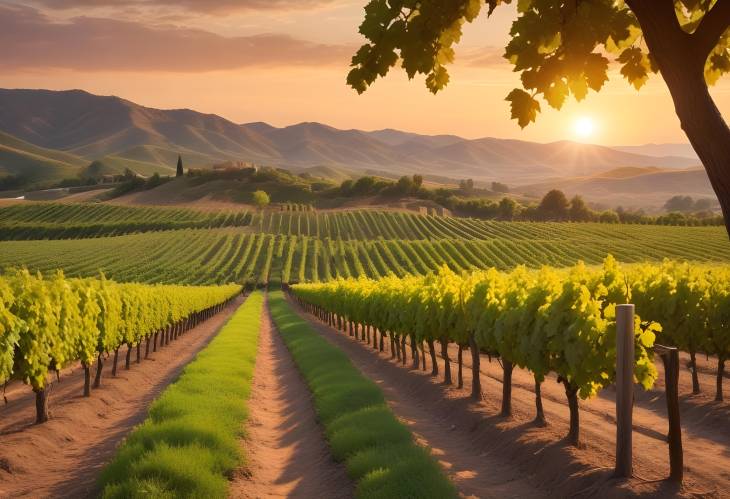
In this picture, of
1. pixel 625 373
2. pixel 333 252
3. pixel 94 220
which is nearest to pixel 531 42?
pixel 625 373

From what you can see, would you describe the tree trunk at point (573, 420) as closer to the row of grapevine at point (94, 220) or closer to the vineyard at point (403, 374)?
the vineyard at point (403, 374)

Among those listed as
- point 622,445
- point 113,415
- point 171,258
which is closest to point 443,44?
point 622,445

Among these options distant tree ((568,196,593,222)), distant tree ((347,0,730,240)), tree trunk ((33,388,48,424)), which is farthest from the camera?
distant tree ((568,196,593,222))

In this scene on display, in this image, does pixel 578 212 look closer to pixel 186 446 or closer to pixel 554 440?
pixel 554 440

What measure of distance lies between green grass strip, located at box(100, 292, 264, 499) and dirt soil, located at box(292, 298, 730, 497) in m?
3.80

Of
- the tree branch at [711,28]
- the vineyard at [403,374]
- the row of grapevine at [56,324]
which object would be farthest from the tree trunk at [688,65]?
the row of grapevine at [56,324]

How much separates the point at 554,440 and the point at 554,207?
6647 inches

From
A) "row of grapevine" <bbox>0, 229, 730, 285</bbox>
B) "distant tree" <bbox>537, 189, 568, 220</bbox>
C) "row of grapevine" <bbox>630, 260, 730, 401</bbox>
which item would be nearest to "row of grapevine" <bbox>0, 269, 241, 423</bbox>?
"row of grapevine" <bbox>630, 260, 730, 401</bbox>

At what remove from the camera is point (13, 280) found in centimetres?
1814

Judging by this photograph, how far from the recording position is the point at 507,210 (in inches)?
7274

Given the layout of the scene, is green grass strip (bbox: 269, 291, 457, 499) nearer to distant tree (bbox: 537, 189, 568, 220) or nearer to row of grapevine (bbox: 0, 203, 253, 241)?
row of grapevine (bbox: 0, 203, 253, 241)

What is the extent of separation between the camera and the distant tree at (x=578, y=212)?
6737 inches

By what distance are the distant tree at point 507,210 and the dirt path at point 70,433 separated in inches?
6318

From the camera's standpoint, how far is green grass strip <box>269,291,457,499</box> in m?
9.70
